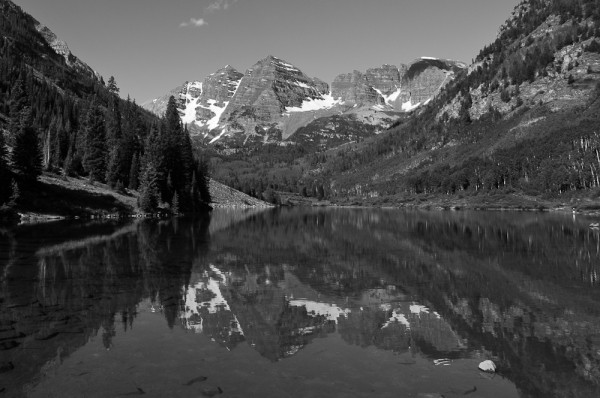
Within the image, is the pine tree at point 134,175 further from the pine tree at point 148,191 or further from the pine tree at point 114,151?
the pine tree at point 148,191

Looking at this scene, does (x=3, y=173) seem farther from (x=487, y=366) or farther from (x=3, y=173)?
(x=487, y=366)

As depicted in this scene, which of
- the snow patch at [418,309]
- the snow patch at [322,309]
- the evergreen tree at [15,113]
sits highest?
the evergreen tree at [15,113]

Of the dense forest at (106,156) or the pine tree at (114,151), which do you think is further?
the pine tree at (114,151)

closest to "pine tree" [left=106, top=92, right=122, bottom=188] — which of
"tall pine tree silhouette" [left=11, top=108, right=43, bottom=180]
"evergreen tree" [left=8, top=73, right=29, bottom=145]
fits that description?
"evergreen tree" [left=8, top=73, right=29, bottom=145]

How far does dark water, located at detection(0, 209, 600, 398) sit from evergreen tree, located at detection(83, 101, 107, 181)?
78214 millimetres

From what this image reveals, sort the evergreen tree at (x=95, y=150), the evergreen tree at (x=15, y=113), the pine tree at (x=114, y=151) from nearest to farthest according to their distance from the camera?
the evergreen tree at (x=15, y=113) → the pine tree at (x=114, y=151) → the evergreen tree at (x=95, y=150)

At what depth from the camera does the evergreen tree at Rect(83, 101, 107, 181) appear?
11012 cm

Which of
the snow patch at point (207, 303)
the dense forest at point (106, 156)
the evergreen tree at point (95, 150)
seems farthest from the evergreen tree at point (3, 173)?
the snow patch at point (207, 303)

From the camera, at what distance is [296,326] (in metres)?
19.2

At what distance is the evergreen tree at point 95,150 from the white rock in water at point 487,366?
110 metres

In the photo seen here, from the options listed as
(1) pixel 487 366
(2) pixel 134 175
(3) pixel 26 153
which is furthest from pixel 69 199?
(1) pixel 487 366

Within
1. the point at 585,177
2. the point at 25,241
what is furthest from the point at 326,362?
the point at 585,177

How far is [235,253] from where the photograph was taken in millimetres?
42875

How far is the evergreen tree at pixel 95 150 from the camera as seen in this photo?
110 meters
